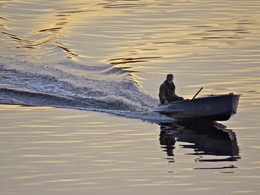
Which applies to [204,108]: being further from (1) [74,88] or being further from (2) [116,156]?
(1) [74,88]

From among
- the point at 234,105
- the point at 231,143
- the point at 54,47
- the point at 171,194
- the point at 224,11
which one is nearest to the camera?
the point at 171,194

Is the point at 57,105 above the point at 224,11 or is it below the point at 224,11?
below

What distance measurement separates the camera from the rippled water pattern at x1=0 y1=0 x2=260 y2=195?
19266mm

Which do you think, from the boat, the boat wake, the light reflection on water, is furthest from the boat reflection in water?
the boat wake

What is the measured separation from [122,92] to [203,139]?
6.98 m

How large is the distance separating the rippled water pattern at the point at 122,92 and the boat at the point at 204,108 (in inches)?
13.4

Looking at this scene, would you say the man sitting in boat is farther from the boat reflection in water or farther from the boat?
the boat reflection in water

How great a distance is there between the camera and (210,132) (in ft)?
81.8

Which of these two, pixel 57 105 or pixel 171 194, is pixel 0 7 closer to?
pixel 57 105

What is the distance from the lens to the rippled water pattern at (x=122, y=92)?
1927 centimetres

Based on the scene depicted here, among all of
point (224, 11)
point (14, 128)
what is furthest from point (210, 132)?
point (224, 11)

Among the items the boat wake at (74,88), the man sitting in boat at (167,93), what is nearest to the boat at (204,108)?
the man sitting in boat at (167,93)

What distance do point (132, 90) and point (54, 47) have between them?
26.6ft

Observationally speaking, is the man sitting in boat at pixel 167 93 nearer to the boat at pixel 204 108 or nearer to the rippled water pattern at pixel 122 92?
the boat at pixel 204 108
